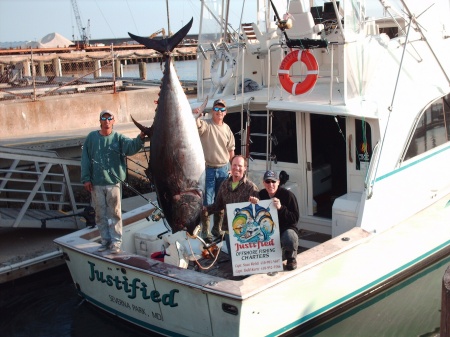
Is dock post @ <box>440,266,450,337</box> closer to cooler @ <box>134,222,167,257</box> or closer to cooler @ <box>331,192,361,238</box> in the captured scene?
cooler @ <box>331,192,361,238</box>

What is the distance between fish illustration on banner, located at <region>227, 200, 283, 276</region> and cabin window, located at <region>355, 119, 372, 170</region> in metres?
1.82

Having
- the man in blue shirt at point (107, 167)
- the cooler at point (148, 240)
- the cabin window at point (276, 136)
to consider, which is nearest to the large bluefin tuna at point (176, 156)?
the man in blue shirt at point (107, 167)

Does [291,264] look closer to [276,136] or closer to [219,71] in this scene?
[276,136]

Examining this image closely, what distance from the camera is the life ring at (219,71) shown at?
7855 mm

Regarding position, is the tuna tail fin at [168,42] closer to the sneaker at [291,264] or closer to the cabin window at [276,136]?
the cabin window at [276,136]

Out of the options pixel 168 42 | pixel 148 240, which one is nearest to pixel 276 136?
pixel 148 240

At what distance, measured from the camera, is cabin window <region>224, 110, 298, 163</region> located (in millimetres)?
7449

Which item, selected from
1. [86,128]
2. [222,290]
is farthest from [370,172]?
[86,128]

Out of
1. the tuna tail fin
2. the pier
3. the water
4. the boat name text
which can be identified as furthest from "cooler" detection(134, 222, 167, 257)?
the pier

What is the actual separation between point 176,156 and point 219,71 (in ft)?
9.54

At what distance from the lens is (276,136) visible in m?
7.55

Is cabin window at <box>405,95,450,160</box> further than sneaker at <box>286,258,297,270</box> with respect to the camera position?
Yes

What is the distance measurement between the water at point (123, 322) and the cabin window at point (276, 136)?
77.3 inches

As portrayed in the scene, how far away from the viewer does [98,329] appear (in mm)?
7023
